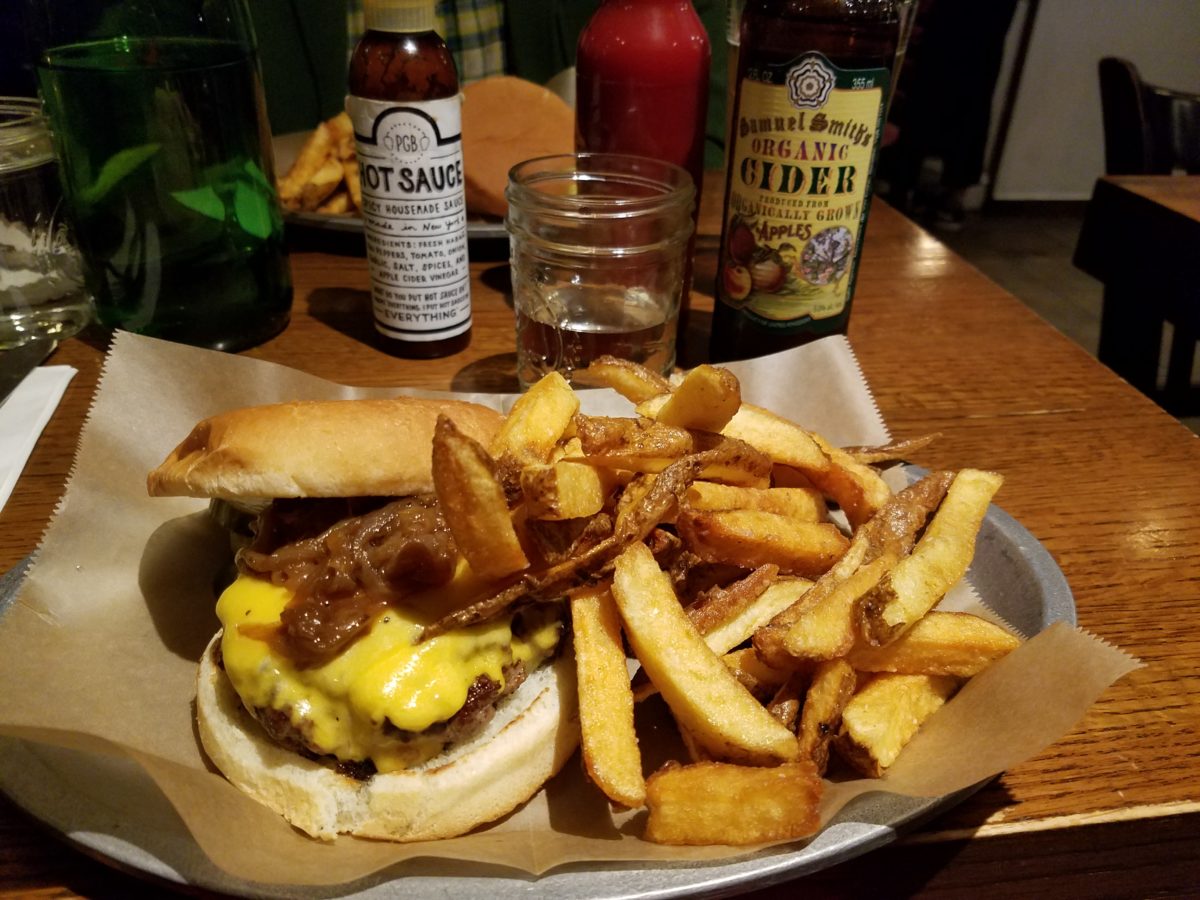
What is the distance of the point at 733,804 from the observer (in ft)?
2.62

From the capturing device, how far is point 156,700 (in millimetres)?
1019

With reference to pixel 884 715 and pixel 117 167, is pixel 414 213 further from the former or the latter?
pixel 884 715

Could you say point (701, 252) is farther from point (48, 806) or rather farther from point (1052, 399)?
point (48, 806)

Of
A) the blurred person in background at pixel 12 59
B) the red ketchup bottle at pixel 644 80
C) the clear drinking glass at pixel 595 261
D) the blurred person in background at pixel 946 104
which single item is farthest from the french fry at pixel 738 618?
the blurred person in background at pixel 946 104

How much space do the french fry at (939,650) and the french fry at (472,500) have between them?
1.34 ft

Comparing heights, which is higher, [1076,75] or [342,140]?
[342,140]

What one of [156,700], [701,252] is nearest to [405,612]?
[156,700]

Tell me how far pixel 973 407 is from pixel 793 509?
2.77 feet

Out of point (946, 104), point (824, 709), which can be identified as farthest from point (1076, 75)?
point (824, 709)

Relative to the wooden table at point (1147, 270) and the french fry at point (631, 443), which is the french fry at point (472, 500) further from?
the wooden table at point (1147, 270)

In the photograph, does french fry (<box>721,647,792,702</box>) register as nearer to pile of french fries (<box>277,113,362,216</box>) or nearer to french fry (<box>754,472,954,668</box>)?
french fry (<box>754,472,954,668</box>)

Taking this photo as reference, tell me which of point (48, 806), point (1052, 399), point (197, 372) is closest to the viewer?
point (48, 806)

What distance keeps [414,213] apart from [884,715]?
123 cm

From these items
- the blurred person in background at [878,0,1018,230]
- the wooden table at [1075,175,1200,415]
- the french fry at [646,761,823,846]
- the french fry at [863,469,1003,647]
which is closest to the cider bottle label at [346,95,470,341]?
the french fry at [863,469,1003,647]
